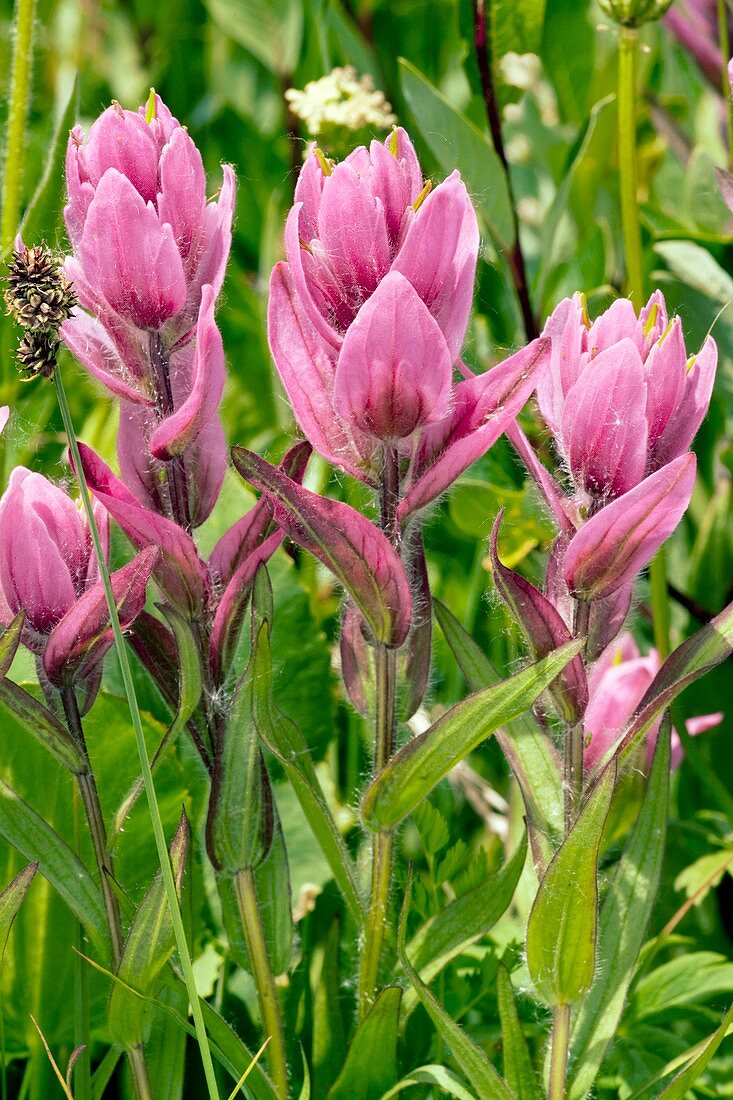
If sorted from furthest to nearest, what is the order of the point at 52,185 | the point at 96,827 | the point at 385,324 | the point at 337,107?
the point at 337,107 → the point at 52,185 → the point at 96,827 → the point at 385,324

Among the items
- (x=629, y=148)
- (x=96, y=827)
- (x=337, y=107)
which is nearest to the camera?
(x=96, y=827)

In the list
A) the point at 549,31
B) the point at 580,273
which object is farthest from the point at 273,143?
the point at 580,273

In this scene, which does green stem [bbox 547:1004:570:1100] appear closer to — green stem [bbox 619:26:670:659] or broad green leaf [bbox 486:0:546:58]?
green stem [bbox 619:26:670:659]

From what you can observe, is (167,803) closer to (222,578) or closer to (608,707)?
(222,578)

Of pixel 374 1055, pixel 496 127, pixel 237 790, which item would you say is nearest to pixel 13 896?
pixel 237 790

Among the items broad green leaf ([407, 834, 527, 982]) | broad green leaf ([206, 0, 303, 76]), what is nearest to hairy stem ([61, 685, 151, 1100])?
broad green leaf ([407, 834, 527, 982])

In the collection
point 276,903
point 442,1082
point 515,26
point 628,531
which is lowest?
point 442,1082

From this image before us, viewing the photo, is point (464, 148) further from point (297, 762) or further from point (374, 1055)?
point (374, 1055)
